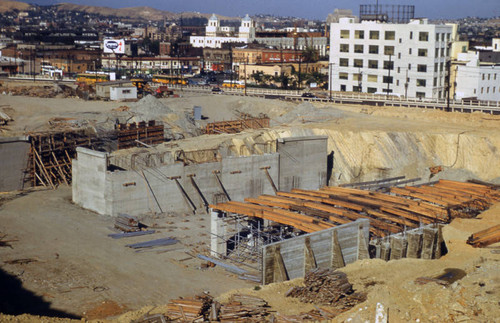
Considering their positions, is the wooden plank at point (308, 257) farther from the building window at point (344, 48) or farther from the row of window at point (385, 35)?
the building window at point (344, 48)

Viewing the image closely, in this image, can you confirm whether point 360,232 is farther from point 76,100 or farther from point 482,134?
point 76,100

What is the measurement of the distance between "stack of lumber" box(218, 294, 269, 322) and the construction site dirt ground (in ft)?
2.83

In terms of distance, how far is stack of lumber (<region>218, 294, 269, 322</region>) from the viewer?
66.0 ft

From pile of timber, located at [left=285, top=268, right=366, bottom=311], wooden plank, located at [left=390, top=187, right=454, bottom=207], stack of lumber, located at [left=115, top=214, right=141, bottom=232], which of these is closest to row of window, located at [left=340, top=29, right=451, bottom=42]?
wooden plank, located at [left=390, top=187, right=454, bottom=207]

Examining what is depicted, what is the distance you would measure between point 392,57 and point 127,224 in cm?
5202

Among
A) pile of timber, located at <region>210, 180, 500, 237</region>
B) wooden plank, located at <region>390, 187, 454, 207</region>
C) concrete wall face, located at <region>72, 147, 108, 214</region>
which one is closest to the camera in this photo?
pile of timber, located at <region>210, 180, 500, 237</region>

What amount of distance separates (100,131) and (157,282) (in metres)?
20.4

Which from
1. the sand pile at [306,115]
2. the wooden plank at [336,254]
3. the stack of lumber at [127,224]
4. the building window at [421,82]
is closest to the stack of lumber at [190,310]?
the wooden plank at [336,254]

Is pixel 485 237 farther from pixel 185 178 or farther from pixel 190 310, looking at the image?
pixel 185 178

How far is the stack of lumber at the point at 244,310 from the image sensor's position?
66.0 ft

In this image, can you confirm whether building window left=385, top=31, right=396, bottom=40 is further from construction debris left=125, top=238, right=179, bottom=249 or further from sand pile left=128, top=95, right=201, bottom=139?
construction debris left=125, top=238, right=179, bottom=249

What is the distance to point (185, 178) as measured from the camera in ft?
124

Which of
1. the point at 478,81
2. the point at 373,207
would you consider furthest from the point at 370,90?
the point at 373,207

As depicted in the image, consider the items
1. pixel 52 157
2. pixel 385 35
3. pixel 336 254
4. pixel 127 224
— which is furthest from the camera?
pixel 385 35
